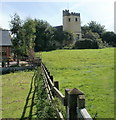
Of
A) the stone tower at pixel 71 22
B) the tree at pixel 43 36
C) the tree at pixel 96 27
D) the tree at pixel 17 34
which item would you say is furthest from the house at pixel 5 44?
the tree at pixel 96 27

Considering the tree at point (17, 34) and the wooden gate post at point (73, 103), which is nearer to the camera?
the wooden gate post at point (73, 103)

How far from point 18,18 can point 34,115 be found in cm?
2426

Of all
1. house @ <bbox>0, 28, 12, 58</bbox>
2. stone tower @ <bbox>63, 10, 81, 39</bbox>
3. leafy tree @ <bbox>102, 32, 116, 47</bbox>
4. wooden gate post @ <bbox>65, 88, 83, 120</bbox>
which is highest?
stone tower @ <bbox>63, 10, 81, 39</bbox>

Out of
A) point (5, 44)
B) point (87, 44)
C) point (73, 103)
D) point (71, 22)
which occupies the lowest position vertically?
point (73, 103)

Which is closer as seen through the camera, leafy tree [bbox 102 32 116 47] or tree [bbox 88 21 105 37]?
leafy tree [bbox 102 32 116 47]

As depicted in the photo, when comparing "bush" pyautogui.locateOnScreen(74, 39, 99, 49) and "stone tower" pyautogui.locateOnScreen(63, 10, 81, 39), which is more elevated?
"stone tower" pyautogui.locateOnScreen(63, 10, 81, 39)

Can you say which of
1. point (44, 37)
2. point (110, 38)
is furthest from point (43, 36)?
point (110, 38)

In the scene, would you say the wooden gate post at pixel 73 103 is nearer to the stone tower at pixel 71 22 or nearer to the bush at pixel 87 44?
the bush at pixel 87 44

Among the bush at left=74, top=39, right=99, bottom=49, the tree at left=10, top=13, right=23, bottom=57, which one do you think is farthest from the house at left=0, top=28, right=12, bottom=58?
the bush at left=74, top=39, right=99, bottom=49

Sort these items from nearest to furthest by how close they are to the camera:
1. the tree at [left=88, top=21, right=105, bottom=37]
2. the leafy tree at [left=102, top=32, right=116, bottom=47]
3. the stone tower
Result: 1. the leafy tree at [left=102, top=32, right=116, bottom=47]
2. the stone tower
3. the tree at [left=88, top=21, right=105, bottom=37]

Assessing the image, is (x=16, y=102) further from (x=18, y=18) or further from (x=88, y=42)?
(x=88, y=42)

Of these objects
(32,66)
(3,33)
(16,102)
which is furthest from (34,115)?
(3,33)

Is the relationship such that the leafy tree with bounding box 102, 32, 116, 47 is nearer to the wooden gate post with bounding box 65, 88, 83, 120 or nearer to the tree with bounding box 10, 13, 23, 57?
the tree with bounding box 10, 13, 23, 57

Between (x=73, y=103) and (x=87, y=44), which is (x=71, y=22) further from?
(x=73, y=103)
